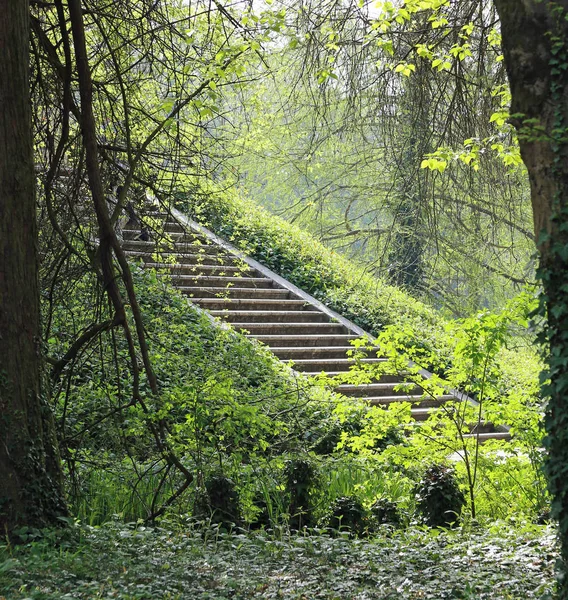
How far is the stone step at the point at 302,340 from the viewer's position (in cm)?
1158

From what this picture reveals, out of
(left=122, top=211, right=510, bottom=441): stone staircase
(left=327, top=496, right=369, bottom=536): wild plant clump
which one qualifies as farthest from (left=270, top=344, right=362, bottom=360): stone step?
(left=327, top=496, right=369, bottom=536): wild plant clump

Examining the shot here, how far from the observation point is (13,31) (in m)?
4.38

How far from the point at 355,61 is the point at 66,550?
5.07 m

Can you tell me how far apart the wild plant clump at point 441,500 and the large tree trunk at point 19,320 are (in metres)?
2.77

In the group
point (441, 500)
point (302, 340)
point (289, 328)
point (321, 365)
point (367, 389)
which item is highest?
point (289, 328)

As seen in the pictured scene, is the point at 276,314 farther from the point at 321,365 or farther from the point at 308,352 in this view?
the point at 321,365

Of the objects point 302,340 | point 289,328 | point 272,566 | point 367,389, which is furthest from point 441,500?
point 289,328

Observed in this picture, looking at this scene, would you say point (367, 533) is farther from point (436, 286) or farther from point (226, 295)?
point (436, 286)

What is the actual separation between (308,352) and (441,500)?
5.91 metres

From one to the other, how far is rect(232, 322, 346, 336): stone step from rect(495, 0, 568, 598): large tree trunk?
8.62 metres

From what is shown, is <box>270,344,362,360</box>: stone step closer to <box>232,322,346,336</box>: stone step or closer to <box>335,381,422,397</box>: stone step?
<box>232,322,346,336</box>: stone step

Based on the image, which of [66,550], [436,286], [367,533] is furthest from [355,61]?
[436,286]

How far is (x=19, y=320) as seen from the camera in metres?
4.33

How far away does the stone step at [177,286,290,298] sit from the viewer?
39.7 ft
